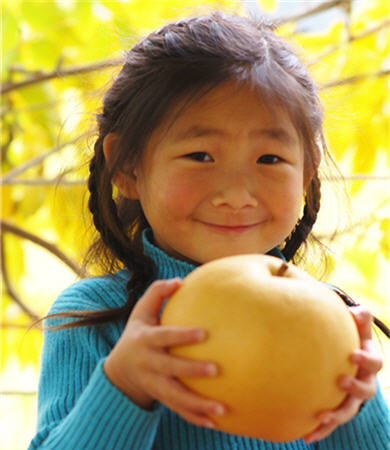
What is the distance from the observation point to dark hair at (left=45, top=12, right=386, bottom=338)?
2.56ft

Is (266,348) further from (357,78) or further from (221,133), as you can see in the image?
(357,78)

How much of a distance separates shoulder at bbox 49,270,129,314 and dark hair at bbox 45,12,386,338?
0.02m

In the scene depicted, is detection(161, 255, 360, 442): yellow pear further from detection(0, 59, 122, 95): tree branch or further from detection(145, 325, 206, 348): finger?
detection(0, 59, 122, 95): tree branch

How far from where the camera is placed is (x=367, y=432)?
2.55 feet

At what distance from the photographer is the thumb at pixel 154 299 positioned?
61 centimetres

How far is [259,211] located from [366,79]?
61 centimetres

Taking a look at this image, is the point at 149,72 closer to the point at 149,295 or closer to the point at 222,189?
the point at 222,189

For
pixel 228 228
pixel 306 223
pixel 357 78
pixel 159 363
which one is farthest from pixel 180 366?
pixel 357 78

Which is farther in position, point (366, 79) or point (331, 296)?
point (366, 79)

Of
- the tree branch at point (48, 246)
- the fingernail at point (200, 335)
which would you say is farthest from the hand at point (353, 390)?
the tree branch at point (48, 246)

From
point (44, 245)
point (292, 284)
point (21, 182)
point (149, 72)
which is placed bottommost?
point (44, 245)

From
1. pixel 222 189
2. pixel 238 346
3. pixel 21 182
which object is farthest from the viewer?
pixel 21 182

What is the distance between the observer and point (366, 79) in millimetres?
1291

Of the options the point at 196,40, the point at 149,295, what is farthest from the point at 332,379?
the point at 196,40
